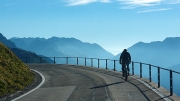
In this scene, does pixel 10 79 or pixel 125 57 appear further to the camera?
pixel 125 57

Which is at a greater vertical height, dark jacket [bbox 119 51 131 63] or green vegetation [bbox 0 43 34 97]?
dark jacket [bbox 119 51 131 63]

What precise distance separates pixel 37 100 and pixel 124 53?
10.5 metres

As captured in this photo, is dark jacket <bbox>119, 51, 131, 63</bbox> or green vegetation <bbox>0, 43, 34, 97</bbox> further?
dark jacket <bbox>119, 51, 131, 63</bbox>

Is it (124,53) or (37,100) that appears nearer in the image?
(37,100)

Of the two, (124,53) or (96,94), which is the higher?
(124,53)

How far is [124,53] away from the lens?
2228 cm

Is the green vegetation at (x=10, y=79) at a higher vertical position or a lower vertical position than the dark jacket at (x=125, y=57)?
lower

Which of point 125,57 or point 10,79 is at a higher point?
point 125,57

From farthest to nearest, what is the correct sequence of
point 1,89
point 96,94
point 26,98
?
point 1,89 < point 96,94 < point 26,98

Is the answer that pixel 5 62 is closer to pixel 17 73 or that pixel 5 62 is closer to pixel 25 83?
pixel 17 73

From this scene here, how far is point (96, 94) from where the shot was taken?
14.7 metres

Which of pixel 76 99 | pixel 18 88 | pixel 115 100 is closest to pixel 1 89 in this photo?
pixel 18 88

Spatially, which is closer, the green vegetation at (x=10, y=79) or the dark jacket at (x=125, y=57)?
the green vegetation at (x=10, y=79)

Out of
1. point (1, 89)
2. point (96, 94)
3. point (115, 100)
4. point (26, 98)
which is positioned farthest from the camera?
point (1, 89)
